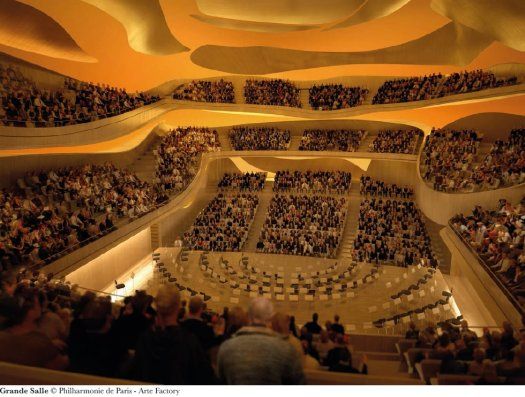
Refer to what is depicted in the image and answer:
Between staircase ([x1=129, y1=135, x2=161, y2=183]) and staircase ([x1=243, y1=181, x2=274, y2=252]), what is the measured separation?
554 centimetres

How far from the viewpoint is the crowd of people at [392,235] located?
617 inches

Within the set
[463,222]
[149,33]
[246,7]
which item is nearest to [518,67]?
[463,222]

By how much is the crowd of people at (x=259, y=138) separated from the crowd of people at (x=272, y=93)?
2.01m

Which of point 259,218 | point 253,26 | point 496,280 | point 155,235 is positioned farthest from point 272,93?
point 496,280

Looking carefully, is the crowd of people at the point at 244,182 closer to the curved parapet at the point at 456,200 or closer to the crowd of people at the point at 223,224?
the crowd of people at the point at 223,224

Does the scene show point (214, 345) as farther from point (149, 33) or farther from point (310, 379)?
point (149, 33)

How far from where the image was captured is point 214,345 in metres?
3.35

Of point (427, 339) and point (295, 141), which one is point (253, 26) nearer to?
point (295, 141)

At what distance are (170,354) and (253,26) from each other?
64.1 feet

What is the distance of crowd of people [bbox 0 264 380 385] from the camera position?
7.52 ft

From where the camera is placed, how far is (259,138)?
24.9 metres

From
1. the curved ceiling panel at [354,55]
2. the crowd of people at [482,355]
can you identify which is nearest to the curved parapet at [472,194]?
the curved ceiling panel at [354,55]

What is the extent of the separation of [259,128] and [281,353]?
2495cm

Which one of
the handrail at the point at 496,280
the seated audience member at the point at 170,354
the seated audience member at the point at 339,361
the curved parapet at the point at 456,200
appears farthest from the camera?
the curved parapet at the point at 456,200
